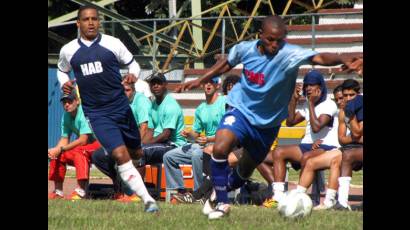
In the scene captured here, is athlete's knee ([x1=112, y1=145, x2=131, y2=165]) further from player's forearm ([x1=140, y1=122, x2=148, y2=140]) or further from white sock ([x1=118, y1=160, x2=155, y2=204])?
player's forearm ([x1=140, y1=122, x2=148, y2=140])

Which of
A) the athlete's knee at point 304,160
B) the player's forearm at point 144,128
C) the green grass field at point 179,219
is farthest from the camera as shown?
the player's forearm at point 144,128

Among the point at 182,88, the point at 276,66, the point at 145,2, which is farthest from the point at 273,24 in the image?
the point at 145,2

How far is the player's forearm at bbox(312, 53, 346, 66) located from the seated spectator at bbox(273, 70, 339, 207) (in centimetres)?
352

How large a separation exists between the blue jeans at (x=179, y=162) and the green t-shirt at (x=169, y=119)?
0.57 meters

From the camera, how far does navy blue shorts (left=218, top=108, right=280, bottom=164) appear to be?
1163 cm

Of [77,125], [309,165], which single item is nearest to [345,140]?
[309,165]

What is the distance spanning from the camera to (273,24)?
1138cm

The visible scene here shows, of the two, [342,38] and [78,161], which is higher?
[342,38]

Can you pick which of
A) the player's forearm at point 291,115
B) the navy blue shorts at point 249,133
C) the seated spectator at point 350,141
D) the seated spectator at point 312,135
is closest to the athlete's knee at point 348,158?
the seated spectator at point 350,141

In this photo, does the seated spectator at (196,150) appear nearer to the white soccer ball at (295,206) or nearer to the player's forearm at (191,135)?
the player's forearm at (191,135)

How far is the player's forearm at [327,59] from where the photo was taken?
10797 millimetres

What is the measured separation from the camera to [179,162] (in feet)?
51.0
